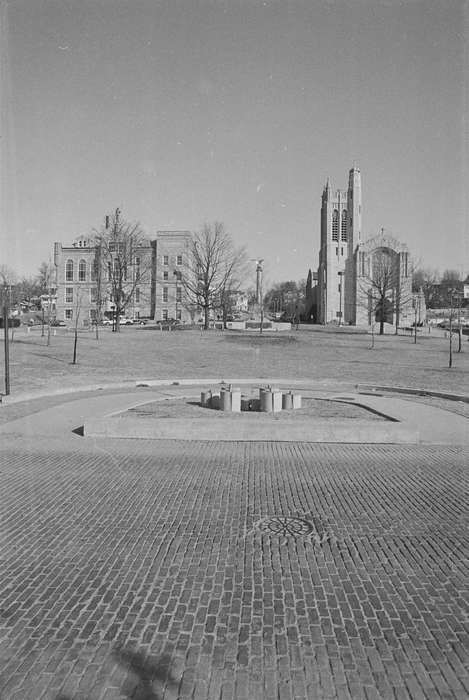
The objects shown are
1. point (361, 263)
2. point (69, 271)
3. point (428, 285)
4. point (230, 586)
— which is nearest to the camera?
point (230, 586)

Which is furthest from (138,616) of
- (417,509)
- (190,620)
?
(417,509)

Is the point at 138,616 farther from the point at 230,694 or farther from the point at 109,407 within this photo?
the point at 109,407

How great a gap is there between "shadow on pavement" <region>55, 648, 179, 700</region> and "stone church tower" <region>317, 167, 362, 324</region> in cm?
9014

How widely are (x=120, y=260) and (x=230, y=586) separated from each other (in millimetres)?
54077

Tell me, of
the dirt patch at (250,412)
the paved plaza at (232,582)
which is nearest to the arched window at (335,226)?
the dirt patch at (250,412)

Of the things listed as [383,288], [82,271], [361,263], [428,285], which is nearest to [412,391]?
[383,288]

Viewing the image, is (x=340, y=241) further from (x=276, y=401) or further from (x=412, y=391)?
(x=276, y=401)

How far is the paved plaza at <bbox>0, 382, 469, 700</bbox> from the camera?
418 cm

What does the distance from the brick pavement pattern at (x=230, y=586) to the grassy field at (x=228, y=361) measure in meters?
12.9

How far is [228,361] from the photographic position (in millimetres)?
32719

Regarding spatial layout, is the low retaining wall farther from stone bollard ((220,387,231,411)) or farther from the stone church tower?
the stone church tower

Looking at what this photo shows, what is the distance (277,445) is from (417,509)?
455 cm

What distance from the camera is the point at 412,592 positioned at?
550 cm

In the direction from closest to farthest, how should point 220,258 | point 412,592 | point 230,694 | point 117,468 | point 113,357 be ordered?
point 230,694
point 412,592
point 117,468
point 113,357
point 220,258
